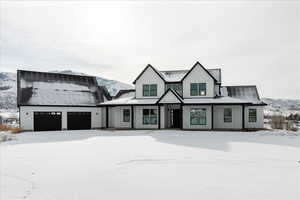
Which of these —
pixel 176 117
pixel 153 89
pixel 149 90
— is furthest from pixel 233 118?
pixel 149 90

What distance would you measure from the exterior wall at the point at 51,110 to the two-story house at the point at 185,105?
5.14ft

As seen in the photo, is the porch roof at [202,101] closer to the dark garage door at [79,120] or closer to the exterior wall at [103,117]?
the exterior wall at [103,117]

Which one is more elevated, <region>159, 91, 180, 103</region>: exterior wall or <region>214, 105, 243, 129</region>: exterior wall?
<region>159, 91, 180, 103</region>: exterior wall

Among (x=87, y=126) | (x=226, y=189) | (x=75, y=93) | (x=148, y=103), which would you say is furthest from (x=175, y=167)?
(x=75, y=93)

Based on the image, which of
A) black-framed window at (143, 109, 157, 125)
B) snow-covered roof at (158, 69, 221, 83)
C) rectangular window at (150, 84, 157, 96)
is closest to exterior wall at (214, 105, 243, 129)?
snow-covered roof at (158, 69, 221, 83)

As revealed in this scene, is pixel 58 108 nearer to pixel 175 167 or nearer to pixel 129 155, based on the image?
pixel 129 155

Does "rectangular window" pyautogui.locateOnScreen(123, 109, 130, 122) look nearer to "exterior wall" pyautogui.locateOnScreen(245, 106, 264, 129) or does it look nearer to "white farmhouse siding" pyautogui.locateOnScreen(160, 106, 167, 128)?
"white farmhouse siding" pyautogui.locateOnScreen(160, 106, 167, 128)

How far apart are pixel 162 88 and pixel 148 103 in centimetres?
283

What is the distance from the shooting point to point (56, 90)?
25938mm

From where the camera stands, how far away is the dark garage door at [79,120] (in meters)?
25.0

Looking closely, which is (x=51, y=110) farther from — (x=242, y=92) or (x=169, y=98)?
(x=242, y=92)

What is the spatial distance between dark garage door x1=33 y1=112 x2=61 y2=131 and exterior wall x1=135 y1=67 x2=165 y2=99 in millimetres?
9886

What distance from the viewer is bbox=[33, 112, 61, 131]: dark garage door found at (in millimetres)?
23359

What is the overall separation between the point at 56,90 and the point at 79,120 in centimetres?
484
